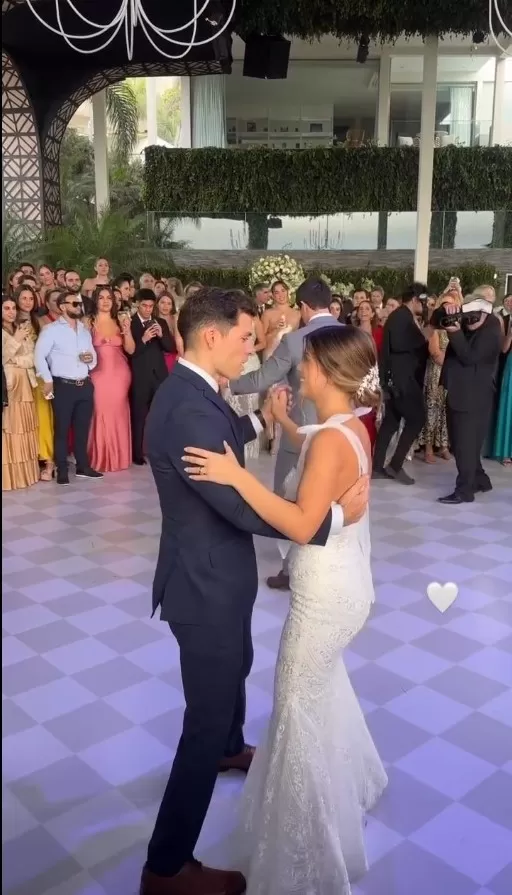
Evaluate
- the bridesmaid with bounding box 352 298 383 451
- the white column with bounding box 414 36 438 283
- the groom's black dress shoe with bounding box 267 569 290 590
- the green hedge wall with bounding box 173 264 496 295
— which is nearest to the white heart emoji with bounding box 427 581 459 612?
the groom's black dress shoe with bounding box 267 569 290 590

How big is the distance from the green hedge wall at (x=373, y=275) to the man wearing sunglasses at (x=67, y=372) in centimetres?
787

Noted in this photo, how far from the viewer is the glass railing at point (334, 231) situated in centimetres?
1339

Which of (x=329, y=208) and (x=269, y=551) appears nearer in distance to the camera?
(x=269, y=551)

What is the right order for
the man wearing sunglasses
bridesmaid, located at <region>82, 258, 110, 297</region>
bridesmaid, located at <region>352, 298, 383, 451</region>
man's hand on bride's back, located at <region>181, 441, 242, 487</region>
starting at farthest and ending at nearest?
1. bridesmaid, located at <region>82, 258, 110, 297</region>
2. bridesmaid, located at <region>352, 298, 383, 451</region>
3. the man wearing sunglasses
4. man's hand on bride's back, located at <region>181, 441, 242, 487</region>

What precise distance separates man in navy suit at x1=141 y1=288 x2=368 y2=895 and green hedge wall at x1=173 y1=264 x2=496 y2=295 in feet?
39.3

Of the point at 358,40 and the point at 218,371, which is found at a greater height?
the point at 358,40

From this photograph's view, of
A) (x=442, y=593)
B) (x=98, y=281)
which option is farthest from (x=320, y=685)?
(x=98, y=281)

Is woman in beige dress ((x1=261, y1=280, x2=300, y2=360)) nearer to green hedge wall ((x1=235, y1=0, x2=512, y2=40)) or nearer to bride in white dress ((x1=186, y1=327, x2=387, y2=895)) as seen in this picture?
bride in white dress ((x1=186, y1=327, x2=387, y2=895))

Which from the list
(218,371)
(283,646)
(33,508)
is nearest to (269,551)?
(33,508)

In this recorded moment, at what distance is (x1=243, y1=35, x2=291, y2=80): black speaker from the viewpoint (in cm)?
1000

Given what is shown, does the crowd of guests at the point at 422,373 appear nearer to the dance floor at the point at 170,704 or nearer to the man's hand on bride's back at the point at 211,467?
the dance floor at the point at 170,704

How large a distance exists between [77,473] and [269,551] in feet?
7.03

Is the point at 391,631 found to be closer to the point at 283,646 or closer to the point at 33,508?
the point at 283,646

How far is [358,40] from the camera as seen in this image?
1017cm
